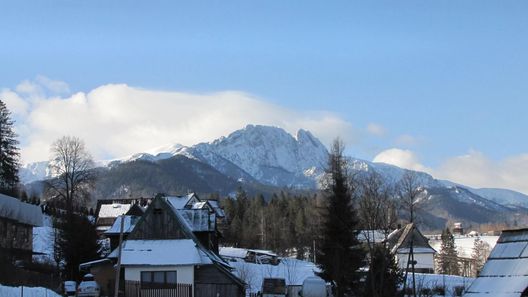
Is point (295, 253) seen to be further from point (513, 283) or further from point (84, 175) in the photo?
point (513, 283)

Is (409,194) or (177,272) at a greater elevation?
(409,194)

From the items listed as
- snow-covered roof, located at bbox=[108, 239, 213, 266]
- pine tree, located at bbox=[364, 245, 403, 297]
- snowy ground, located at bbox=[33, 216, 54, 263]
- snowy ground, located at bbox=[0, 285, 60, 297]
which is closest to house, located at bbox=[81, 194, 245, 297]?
snow-covered roof, located at bbox=[108, 239, 213, 266]

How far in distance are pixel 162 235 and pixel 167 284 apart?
3.99 metres

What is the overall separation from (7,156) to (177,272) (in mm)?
49814

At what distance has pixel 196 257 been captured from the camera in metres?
50.4

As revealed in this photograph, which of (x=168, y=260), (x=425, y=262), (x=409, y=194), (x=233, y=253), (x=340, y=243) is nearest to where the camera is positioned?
(x=168, y=260)

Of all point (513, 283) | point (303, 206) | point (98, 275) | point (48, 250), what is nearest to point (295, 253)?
point (303, 206)

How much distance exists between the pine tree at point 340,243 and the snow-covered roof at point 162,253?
8.26 meters

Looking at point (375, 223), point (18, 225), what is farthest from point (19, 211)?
point (375, 223)

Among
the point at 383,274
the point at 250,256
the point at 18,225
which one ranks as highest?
the point at 18,225

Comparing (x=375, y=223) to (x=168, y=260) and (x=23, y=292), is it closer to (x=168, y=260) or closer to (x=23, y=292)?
(x=168, y=260)

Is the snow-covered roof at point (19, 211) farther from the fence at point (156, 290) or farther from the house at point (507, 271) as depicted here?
the house at point (507, 271)

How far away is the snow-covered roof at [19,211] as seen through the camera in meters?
72.6

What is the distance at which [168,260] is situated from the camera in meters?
50.5
